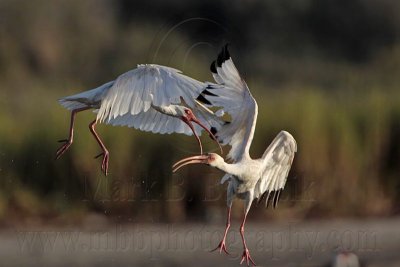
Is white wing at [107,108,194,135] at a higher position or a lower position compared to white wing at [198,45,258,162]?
lower

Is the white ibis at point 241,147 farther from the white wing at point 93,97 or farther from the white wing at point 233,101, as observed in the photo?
the white wing at point 93,97

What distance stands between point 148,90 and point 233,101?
513 mm

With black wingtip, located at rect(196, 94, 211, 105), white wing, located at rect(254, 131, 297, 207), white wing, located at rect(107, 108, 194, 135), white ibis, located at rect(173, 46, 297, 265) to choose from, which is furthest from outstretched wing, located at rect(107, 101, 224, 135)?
black wingtip, located at rect(196, 94, 211, 105)

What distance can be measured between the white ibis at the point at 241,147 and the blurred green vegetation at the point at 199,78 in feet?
6.42

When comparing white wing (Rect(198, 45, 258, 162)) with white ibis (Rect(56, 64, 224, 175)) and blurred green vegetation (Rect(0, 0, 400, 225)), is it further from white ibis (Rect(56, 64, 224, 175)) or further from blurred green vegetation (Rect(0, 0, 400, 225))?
blurred green vegetation (Rect(0, 0, 400, 225))

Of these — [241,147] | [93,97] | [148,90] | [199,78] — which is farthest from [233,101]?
[199,78]

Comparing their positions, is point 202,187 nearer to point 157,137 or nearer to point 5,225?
point 157,137

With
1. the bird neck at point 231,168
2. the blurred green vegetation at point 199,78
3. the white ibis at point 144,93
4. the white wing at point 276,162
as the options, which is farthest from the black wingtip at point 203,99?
the blurred green vegetation at point 199,78

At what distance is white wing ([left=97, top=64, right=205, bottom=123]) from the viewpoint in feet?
22.5

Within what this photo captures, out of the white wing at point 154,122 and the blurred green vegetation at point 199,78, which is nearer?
the white wing at point 154,122

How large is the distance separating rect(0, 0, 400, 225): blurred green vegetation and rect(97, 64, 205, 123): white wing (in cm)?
238

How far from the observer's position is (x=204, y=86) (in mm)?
6938

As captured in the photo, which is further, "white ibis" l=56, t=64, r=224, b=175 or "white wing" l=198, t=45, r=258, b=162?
"white wing" l=198, t=45, r=258, b=162

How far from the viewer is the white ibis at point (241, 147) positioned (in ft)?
23.2
